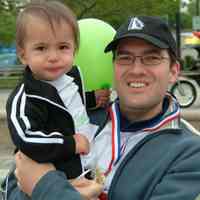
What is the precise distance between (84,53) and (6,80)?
17.6m

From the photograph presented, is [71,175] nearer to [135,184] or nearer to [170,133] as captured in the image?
[135,184]

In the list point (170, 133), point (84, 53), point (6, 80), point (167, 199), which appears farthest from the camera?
point (6, 80)

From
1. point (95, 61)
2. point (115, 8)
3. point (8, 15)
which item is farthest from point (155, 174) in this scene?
point (8, 15)

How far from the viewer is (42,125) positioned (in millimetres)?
2074

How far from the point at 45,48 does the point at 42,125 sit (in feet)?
0.97

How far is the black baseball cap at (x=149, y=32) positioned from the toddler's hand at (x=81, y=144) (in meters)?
0.36

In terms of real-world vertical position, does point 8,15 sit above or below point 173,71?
below

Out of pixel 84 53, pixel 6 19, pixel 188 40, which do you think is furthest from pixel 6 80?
pixel 84 53

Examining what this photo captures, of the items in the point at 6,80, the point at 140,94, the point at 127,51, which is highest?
the point at 127,51

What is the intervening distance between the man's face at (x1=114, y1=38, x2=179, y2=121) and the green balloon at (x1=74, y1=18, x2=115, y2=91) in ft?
1.14

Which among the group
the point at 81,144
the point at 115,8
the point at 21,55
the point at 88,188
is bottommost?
the point at 115,8

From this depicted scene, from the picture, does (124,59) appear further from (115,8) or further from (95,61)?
(115,8)

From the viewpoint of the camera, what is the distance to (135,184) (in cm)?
196

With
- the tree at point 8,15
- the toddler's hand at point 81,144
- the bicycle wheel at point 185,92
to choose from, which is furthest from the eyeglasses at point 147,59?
the tree at point 8,15
